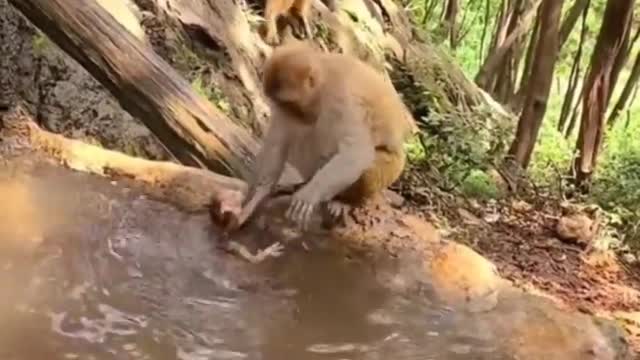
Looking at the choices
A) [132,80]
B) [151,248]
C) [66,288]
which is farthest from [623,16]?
[66,288]

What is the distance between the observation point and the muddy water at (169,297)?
3.65m

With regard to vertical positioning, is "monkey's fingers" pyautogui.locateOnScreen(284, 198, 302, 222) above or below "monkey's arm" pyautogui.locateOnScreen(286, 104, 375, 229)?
below

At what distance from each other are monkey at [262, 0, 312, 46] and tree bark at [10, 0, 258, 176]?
3777mm

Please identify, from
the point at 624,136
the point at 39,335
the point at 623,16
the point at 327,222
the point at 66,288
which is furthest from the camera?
the point at 624,136

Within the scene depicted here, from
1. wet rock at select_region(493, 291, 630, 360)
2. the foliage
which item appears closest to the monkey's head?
wet rock at select_region(493, 291, 630, 360)

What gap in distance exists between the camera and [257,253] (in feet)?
14.2

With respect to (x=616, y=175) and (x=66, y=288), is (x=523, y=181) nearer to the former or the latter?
(x=616, y=175)

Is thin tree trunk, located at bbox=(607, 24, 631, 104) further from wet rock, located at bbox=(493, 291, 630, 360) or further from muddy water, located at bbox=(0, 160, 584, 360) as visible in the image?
muddy water, located at bbox=(0, 160, 584, 360)

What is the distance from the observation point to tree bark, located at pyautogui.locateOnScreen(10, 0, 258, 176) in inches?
202

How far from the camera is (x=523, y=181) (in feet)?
27.5

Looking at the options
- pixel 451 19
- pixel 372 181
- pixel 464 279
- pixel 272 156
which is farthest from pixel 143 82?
pixel 451 19

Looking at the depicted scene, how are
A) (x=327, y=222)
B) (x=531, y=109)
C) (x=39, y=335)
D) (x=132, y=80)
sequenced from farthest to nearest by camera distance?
(x=531, y=109) < (x=132, y=80) < (x=327, y=222) < (x=39, y=335)

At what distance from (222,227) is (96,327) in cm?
91

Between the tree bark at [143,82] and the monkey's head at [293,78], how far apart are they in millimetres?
721
